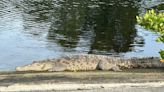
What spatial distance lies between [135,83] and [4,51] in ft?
17.2

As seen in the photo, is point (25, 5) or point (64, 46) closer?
point (64, 46)

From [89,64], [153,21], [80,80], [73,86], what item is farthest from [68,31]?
[153,21]

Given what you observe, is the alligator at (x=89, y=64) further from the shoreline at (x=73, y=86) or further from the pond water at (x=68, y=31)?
the shoreline at (x=73, y=86)

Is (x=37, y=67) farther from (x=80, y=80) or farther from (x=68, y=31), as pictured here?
(x=68, y=31)

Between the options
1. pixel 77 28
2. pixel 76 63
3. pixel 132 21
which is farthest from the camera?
pixel 132 21

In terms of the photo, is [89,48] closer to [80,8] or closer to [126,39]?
[126,39]

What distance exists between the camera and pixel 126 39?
44.9 feet

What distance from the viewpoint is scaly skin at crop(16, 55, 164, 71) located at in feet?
31.6

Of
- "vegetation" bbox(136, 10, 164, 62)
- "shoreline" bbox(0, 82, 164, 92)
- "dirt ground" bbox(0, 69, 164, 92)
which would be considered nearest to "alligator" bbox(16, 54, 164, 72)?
"dirt ground" bbox(0, 69, 164, 92)

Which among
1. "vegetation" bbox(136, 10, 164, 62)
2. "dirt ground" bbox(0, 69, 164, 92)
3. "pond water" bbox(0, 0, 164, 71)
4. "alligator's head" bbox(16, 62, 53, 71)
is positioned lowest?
"pond water" bbox(0, 0, 164, 71)

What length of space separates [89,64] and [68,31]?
4600 millimetres

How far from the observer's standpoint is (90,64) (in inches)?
389

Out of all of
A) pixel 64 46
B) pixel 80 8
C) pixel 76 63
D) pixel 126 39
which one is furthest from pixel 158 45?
pixel 80 8

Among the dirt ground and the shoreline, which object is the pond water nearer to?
the dirt ground
